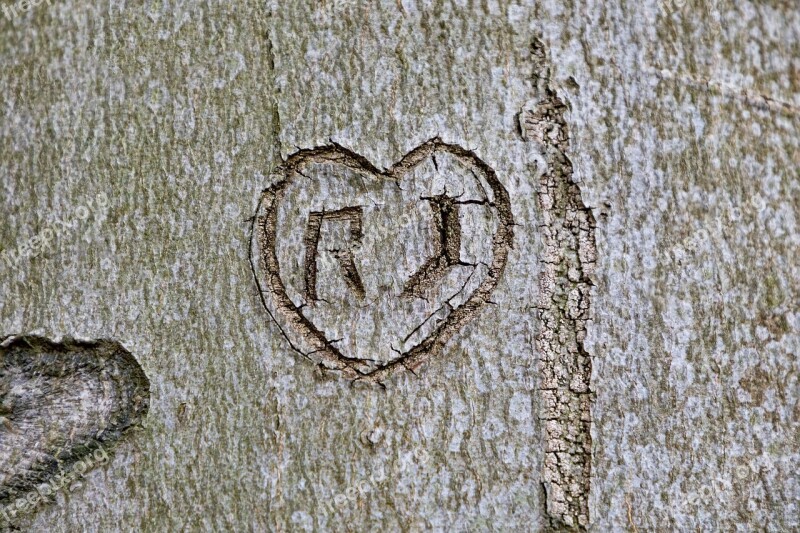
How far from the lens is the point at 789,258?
913 millimetres

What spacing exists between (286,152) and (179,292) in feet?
0.87

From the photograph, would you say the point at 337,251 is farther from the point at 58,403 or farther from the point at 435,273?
the point at 58,403

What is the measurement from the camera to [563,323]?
88 cm

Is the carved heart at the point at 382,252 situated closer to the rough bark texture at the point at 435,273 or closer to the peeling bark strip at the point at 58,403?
the rough bark texture at the point at 435,273

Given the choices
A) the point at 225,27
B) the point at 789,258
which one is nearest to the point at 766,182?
the point at 789,258

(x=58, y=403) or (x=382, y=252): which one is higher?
(x=382, y=252)

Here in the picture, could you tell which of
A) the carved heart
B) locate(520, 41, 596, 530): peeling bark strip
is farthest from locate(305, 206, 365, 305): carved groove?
locate(520, 41, 596, 530): peeling bark strip

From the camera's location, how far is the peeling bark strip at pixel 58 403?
91cm

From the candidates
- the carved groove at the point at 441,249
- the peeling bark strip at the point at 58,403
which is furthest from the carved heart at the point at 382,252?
the peeling bark strip at the point at 58,403

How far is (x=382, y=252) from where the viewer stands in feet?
2.90

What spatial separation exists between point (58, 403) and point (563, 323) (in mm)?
788

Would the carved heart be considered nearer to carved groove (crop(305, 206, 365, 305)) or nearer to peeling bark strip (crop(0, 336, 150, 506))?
carved groove (crop(305, 206, 365, 305))

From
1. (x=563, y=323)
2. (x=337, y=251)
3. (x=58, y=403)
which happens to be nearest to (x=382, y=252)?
(x=337, y=251)

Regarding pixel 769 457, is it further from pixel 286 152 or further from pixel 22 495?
pixel 22 495
